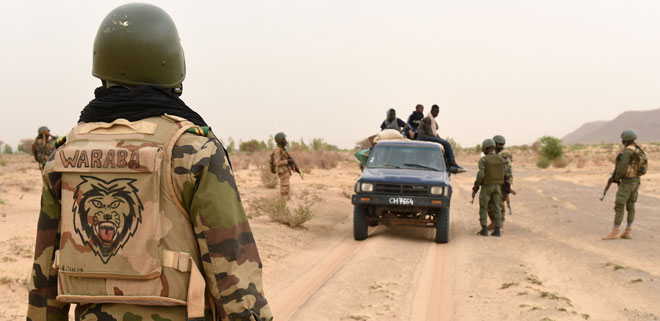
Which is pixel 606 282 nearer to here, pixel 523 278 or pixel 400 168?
pixel 523 278

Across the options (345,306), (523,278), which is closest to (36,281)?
(345,306)

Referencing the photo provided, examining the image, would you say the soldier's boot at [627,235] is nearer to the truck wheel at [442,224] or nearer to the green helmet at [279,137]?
the truck wheel at [442,224]

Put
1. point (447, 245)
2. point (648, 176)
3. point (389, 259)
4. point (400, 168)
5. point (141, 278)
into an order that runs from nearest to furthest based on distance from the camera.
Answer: point (141, 278), point (389, 259), point (447, 245), point (400, 168), point (648, 176)

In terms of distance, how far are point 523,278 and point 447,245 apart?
2.60 metres

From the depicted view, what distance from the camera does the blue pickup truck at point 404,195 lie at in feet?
30.9

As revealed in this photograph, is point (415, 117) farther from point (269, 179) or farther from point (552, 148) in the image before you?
point (552, 148)

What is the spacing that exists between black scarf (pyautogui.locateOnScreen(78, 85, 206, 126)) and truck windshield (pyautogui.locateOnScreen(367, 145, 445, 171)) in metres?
8.73

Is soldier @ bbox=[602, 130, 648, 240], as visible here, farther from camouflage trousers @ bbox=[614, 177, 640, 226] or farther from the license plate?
the license plate

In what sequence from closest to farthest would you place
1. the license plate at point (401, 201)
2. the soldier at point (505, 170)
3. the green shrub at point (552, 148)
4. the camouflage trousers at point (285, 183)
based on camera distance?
the license plate at point (401, 201), the soldier at point (505, 170), the camouflage trousers at point (285, 183), the green shrub at point (552, 148)

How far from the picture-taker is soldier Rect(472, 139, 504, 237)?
10.2m

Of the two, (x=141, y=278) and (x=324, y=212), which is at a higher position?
(x=141, y=278)

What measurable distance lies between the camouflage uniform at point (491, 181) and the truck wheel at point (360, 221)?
2.34 meters

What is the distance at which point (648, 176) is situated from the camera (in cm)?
2270

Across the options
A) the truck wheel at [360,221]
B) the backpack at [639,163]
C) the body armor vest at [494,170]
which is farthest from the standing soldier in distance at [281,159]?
the backpack at [639,163]
